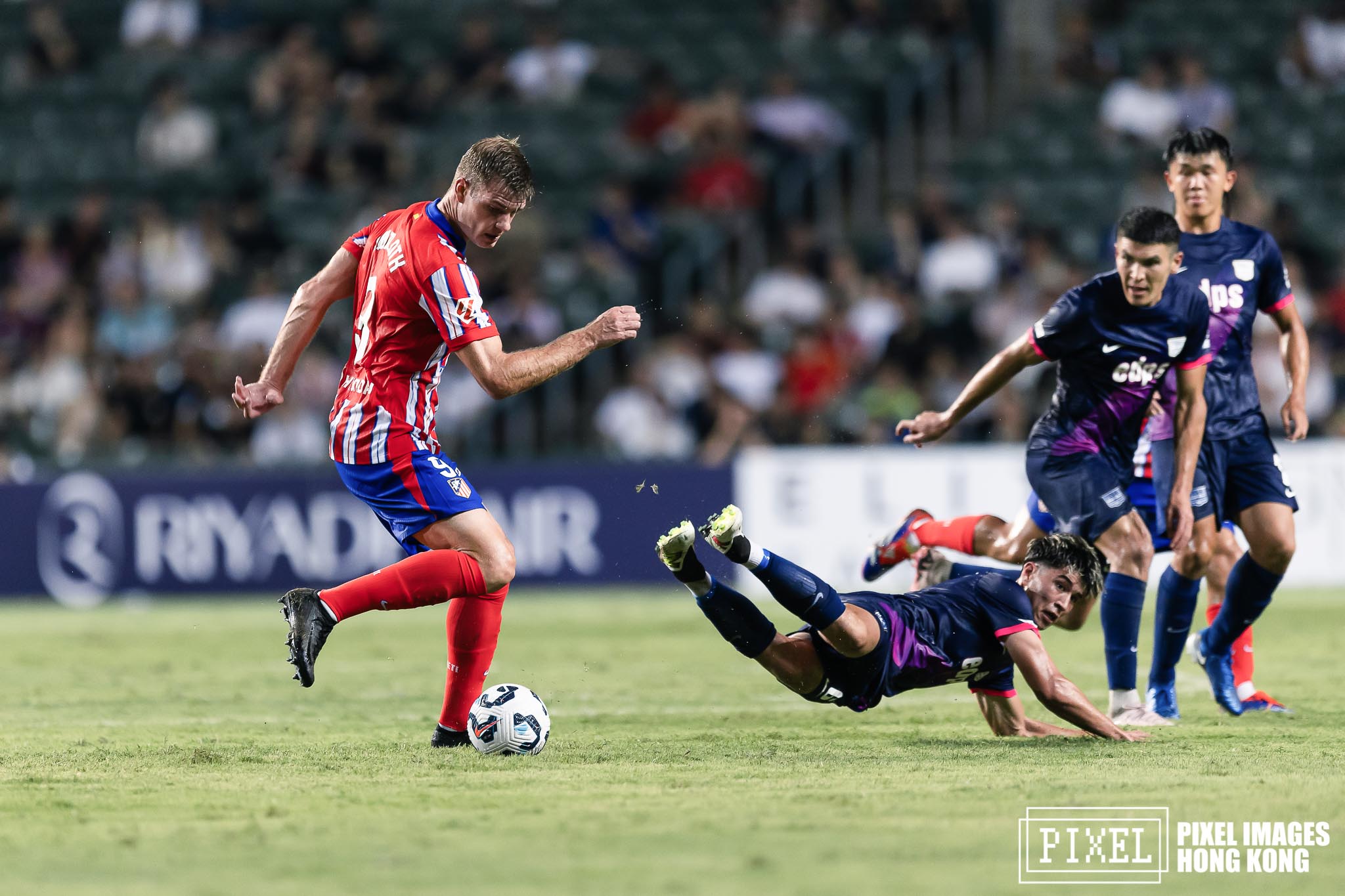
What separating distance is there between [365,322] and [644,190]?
10.4 metres

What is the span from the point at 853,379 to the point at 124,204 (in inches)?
305

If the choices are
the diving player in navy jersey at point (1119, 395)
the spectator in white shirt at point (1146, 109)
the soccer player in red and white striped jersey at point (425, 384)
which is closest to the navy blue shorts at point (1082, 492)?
the diving player in navy jersey at point (1119, 395)

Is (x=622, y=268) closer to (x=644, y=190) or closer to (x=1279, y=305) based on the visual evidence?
(x=644, y=190)

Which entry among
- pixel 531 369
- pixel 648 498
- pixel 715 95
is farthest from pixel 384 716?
pixel 715 95

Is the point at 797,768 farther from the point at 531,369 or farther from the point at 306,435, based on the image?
the point at 306,435

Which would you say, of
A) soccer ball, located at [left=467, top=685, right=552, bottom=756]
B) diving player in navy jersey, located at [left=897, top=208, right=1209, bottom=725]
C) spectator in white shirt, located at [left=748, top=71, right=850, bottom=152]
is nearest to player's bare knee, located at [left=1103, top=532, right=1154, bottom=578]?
diving player in navy jersey, located at [left=897, top=208, right=1209, bottom=725]

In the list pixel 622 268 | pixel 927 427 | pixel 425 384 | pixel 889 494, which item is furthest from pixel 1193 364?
pixel 622 268

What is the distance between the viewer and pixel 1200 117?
1630 cm

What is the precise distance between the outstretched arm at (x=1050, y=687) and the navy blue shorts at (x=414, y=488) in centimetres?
200

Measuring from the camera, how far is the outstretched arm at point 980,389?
7.32 meters

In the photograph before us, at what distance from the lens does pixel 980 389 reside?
7461mm

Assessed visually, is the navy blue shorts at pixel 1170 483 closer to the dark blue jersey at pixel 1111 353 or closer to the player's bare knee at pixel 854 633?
the dark blue jersey at pixel 1111 353

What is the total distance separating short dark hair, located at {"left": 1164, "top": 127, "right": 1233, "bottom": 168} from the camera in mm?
7445

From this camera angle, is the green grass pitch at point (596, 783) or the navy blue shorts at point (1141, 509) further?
the navy blue shorts at point (1141, 509)
